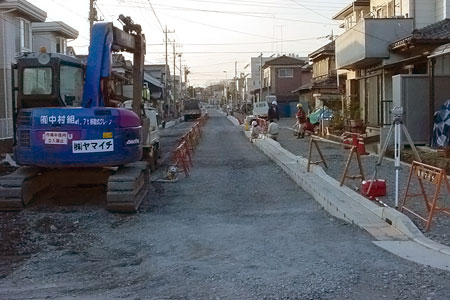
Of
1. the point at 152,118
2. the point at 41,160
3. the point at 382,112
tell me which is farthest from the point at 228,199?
the point at 382,112

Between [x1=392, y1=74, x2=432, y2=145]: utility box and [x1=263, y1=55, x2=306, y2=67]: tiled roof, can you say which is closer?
[x1=392, y1=74, x2=432, y2=145]: utility box

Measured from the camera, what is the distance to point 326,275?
7.14m

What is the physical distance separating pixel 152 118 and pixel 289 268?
613 inches

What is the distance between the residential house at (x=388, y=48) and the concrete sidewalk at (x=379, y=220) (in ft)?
25.7

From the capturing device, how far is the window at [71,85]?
13.1 meters

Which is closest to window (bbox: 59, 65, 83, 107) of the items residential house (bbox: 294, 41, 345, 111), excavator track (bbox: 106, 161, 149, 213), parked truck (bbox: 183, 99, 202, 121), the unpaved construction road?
excavator track (bbox: 106, 161, 149, 213)

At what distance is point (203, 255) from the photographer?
8359 mm

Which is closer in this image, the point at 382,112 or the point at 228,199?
the point at 228,199

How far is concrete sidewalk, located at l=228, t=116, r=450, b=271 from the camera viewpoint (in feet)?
25.9

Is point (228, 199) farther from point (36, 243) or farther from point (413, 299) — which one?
point (413, 299)

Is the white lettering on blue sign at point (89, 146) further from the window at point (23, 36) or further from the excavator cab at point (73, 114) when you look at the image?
the window at point (23, 36)

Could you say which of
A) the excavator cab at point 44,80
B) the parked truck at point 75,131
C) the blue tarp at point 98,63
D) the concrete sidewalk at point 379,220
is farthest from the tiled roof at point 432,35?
the excavator cab at point 44,80

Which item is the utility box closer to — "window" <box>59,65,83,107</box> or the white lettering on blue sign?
"window" <box>59,65,83,107</box>

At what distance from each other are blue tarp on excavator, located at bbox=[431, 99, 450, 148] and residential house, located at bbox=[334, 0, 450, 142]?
128cm
